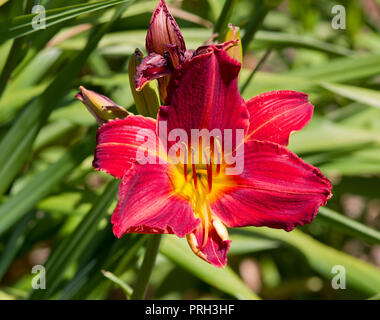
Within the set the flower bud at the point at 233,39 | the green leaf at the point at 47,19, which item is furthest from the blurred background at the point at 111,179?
the flower bud at the point at 233,39

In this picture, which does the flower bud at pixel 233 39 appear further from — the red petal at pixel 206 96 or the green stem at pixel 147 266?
the green stem at pixel 147 266

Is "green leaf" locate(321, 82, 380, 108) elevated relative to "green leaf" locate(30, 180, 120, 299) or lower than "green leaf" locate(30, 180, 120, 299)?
elevated

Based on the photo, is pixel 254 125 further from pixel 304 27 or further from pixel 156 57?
pixel 304 27

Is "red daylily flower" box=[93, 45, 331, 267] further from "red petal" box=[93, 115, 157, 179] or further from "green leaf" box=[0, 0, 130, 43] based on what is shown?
"green leaf" box=[0, 0, 130, 43]

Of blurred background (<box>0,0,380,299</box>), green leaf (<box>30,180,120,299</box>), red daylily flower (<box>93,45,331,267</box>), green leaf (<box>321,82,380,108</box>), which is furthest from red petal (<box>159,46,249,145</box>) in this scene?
green leaf (<box>321,82,380,108</box>)

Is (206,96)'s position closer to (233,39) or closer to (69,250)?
(233,39)
